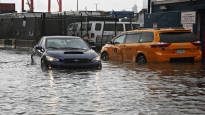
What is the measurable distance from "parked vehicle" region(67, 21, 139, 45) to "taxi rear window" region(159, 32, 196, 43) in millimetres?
13348

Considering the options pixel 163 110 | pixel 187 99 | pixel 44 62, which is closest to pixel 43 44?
pixel 44 62

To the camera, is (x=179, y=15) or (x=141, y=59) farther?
(x=179, y=15)

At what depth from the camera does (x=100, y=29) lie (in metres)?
34.8

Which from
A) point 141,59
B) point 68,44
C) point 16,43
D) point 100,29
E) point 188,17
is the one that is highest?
point 188,17

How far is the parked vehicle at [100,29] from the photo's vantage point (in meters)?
34.4

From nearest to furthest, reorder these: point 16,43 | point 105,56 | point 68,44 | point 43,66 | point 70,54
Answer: point 70,54
point 43,66
point 68,44
point 105,56
point 16,43

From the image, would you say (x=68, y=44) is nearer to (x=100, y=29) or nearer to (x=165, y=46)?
(x=165, y=46)

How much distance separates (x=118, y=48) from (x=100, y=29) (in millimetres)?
11485

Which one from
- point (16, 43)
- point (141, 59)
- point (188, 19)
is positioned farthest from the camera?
point (16, 43)

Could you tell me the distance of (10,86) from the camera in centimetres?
1365

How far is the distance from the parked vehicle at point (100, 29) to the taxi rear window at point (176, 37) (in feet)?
43.8

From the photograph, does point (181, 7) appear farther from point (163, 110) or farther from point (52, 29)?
point (163, 110)

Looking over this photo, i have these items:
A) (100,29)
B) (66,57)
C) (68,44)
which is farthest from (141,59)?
(100,29)

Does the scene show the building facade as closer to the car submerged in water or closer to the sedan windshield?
the sedan windshield
